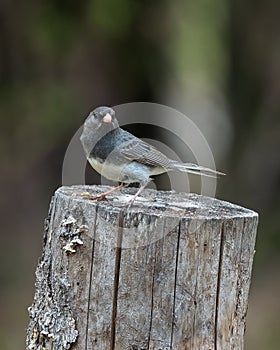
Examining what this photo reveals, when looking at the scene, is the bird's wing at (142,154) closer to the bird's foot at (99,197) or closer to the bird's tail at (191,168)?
the bird's tail at (191,168)

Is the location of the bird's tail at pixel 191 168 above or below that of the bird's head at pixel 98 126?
below

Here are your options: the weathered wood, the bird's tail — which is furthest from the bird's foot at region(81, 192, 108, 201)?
the bird's tail

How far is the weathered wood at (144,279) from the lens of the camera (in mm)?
3303

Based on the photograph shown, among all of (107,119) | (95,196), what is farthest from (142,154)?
(95,196)

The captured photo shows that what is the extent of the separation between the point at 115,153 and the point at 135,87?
7.52 metres

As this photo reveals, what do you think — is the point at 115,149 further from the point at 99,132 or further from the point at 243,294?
the point at 243,294

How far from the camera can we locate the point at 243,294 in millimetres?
3531

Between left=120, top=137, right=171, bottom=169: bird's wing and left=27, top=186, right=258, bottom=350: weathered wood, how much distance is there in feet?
1.89

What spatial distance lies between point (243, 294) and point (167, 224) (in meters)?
0.55

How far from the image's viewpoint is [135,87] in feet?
37.7

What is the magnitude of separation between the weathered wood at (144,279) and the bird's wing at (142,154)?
0.58 metres

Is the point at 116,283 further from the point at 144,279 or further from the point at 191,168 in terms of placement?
the point at 191,168

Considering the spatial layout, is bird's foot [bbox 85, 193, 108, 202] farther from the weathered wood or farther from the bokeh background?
the bokeh background

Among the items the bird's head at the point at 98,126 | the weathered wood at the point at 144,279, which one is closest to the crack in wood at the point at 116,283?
the weathered wood at the point at 144,279
